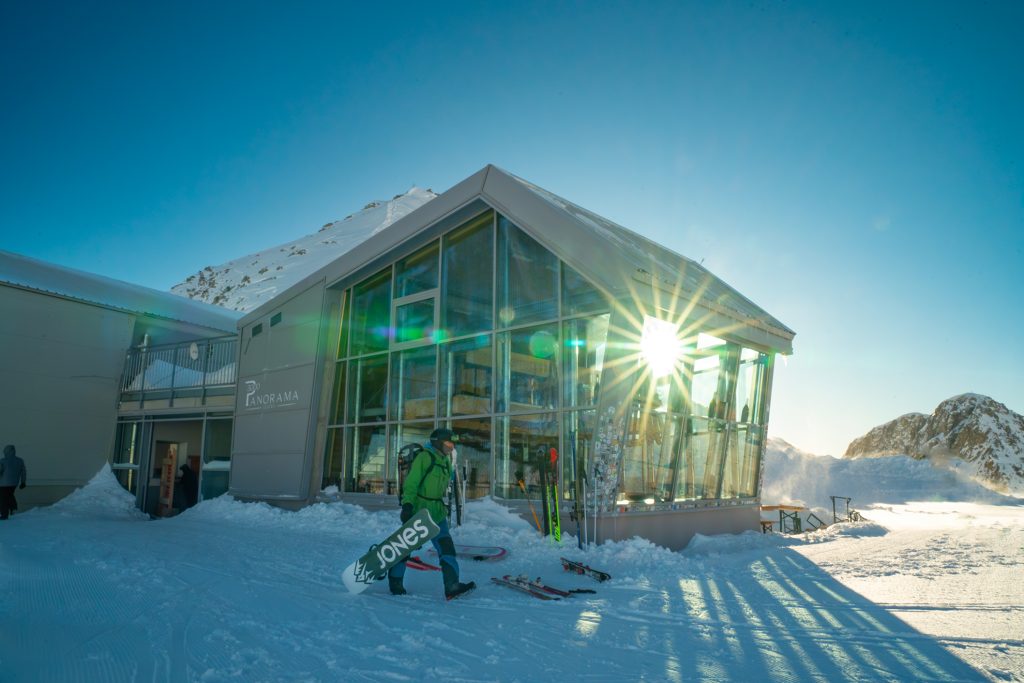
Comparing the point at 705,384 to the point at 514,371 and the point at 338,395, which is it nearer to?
the point at 514,371

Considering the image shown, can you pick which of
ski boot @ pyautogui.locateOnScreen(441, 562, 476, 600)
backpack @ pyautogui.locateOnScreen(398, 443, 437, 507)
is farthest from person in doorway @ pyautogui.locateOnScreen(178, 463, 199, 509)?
ski boot @ pyautogui.locateOnScreen(441, 562, 476, 600)

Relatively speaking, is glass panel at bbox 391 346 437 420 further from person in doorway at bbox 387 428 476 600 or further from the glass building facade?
person in doorway at bbox 387 428 476 600

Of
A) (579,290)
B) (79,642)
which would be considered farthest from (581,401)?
(79,642)

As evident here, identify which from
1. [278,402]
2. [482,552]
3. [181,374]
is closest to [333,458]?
[278,402]

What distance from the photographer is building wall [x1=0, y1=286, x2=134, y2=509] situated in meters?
18.3

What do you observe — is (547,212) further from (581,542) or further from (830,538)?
(830,538)

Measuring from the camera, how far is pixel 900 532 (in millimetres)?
13250

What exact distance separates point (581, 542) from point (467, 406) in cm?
356

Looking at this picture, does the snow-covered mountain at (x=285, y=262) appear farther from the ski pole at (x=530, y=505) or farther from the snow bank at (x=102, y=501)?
the ski pole at (x=530, y=505)

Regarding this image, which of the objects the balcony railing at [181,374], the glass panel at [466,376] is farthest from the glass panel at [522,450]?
the balcony railing at [181,374]

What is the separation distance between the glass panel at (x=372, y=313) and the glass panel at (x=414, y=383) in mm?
754

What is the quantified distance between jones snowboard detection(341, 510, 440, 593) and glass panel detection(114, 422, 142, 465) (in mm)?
16589

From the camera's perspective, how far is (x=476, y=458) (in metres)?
11.6

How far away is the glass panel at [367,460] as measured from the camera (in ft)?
44.7
